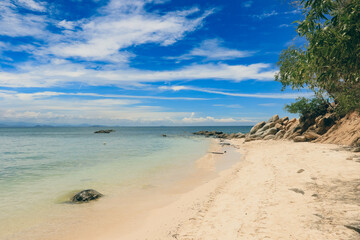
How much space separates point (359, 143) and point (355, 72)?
52.0 ft

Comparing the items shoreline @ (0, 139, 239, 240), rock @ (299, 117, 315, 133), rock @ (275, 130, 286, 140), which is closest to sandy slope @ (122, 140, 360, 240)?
shoreline @ (0, 139, 239, 240)

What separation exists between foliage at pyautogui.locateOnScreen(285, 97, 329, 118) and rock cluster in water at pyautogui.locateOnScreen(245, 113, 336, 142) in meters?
1.08

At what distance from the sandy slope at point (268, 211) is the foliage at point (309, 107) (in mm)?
25919

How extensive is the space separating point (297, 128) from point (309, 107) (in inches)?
156

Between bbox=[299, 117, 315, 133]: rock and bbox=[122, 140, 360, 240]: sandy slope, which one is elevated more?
bbox=[299, 117, 315, 133]: rock

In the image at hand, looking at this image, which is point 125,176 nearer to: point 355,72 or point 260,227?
point 260,227

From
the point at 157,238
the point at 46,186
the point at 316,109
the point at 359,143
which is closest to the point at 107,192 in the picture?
the point at 46,186

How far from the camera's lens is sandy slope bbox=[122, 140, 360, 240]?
18.3 ft

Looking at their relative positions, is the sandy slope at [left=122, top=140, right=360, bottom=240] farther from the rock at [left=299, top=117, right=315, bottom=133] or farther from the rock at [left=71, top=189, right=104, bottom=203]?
the rock at [left=299, top=117, right=315, bottom=133]

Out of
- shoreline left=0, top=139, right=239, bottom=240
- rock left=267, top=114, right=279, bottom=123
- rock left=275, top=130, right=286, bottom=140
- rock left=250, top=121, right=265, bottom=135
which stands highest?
rock left=267, top=114, right=279, bottom=123

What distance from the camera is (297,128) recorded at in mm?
34281

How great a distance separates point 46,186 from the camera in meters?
12.4

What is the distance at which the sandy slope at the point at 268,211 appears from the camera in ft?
18.3

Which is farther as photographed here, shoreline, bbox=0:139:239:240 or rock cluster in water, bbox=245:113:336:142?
rock cluster in water, bbox=245:113:336:142
